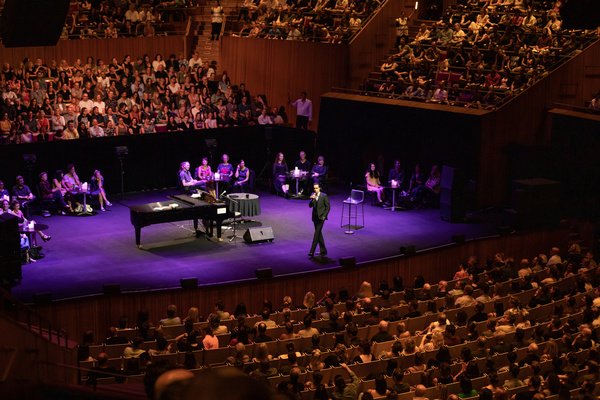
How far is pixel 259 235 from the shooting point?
17.4 metres

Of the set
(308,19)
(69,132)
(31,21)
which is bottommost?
(69,132)

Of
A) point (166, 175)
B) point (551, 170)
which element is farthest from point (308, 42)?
point (551, 170)

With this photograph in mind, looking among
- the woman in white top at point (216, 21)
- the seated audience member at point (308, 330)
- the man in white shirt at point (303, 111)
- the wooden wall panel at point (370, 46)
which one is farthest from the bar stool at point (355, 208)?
the woman in white top at point (216, 21)

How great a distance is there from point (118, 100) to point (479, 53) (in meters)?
8.64

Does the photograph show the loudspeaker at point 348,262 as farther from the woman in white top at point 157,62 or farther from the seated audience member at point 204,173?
the woman in white top at point 157,62

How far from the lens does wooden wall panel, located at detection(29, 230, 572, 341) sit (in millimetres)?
12797

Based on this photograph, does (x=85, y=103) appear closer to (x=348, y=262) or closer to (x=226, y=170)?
(x=226, y=170)

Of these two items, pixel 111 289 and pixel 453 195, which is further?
pixel 453 195

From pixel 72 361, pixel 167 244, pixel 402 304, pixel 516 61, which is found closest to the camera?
pixel 72 361

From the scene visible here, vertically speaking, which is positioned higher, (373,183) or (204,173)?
(204,173)

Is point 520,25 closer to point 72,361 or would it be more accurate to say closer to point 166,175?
point 166,175

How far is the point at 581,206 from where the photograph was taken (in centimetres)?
1958

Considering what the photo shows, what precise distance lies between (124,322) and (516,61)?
40.6ft

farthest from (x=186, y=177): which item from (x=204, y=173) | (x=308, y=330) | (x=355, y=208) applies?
(x=308, y=330)
